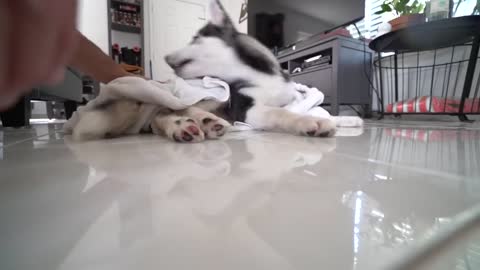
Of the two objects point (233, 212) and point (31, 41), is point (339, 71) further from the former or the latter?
point (31, 41)

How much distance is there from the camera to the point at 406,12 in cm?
180

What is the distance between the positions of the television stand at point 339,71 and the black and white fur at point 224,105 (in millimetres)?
1059

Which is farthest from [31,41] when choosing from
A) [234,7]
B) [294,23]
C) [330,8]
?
[234,7]

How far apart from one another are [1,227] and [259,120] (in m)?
0.69

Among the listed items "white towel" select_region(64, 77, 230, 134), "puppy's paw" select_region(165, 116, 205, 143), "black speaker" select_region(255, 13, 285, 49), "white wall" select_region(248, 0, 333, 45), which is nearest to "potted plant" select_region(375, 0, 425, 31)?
"white wall" select_region(248, 0, 333, 45)

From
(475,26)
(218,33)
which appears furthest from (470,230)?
(475,26)

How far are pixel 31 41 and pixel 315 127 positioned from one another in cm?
63

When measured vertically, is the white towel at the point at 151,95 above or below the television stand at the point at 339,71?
below

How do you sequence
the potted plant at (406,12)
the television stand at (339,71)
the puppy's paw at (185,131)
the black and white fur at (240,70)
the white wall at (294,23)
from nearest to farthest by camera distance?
the puppy's paw at (185,131)
the black and white fur at (240,70)
the potted plant at (406,12)
the television stand at (339,71)
the white wall at (294,23)

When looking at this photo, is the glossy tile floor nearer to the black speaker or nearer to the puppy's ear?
the puppy's ear

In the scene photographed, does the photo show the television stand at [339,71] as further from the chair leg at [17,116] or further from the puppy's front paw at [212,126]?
the chair leg at [17,116]

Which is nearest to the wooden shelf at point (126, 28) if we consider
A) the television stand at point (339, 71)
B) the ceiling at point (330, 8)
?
the ceiling at point (330, 8)

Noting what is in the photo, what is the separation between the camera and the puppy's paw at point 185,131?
0.57 meters

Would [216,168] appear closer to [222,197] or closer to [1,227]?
[222,197]
